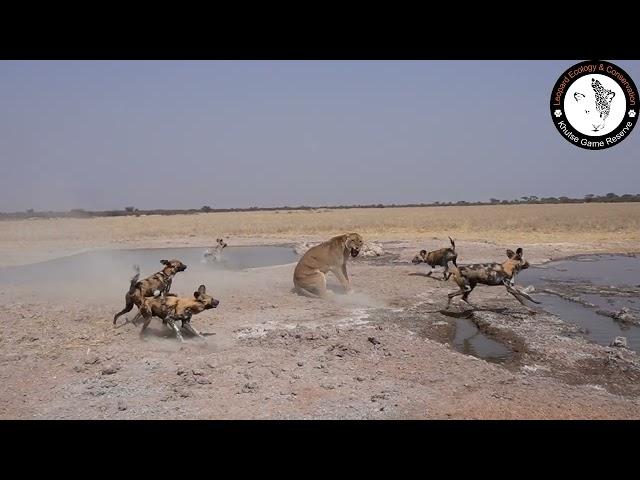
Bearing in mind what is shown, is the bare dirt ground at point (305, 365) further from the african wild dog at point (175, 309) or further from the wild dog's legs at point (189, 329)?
the african wild dog at point (175, 309)

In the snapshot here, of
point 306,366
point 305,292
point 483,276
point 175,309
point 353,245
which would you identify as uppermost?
point 353,245

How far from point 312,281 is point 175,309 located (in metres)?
5.02

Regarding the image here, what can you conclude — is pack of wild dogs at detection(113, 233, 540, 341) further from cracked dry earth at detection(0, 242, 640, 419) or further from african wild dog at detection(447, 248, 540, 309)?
cracked dry earth at detection(0, 242, 640, 419)

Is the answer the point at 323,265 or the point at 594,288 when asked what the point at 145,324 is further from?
the point at 594,288

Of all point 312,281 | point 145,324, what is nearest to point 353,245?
point 312,281

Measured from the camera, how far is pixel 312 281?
13789mm

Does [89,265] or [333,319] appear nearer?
[333,319]

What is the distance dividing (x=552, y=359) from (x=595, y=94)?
402 cm

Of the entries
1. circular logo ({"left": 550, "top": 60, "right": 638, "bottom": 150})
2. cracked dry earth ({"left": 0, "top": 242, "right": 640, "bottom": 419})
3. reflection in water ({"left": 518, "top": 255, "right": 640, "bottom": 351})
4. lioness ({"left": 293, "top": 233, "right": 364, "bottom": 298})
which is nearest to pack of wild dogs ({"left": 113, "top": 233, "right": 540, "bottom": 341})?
lioness ({"left": 293, "top": 233, "right": 364, "bottom": 298})

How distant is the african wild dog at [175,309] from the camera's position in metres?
9.34

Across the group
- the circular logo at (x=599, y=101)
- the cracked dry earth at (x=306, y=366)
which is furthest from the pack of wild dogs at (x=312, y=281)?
the circular logo at (x=599, y=101)
